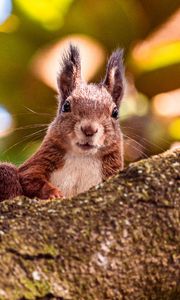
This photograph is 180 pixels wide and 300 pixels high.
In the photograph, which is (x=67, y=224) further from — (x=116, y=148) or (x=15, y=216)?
(x=116, y=148)

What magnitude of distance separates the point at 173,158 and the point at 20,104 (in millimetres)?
1941

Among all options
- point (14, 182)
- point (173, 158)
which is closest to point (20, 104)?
point (14, 182)

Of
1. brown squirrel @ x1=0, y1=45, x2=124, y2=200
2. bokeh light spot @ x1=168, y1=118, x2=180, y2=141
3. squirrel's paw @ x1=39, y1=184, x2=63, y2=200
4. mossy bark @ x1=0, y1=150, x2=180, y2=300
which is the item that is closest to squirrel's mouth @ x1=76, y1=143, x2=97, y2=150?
brown squirrel @ x1=0, y1=45, x2=124, y2=200

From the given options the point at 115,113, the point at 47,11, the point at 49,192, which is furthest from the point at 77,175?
the point at 47,11

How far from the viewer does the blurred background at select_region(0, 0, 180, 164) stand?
3514 millimetres

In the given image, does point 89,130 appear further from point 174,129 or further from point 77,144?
point 174,129

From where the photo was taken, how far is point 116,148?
2566mm

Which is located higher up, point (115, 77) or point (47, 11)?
point (47, 11)

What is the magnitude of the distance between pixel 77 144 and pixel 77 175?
0.10 metres

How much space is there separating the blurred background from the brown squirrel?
0.71 meters

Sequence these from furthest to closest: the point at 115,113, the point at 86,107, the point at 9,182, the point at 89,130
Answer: the point at 115,113 < the point at 86,107 < the point at 89,130 < the point at 9,182

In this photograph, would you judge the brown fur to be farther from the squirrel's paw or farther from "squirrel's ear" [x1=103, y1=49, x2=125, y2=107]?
"squirrel's ear" [x1=103, y1=49, x2=125, y2=107]

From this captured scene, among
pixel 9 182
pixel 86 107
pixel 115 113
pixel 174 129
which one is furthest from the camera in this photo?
pixel 174 129

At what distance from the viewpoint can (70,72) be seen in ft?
9.05
